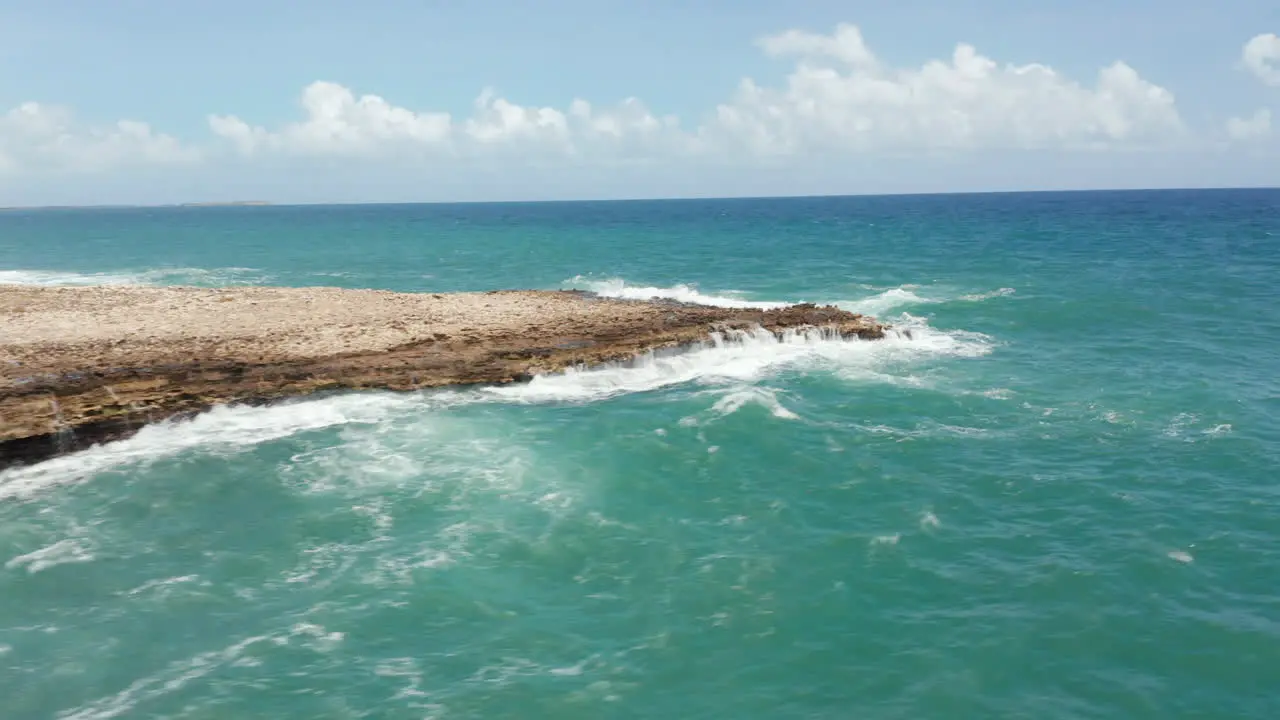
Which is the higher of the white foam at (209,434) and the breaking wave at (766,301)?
the breaking wave at (766,301)

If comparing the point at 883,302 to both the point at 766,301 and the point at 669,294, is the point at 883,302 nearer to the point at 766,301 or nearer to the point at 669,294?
the point at 766,301

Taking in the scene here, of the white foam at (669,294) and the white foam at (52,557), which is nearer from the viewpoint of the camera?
the white foam at (52,557)

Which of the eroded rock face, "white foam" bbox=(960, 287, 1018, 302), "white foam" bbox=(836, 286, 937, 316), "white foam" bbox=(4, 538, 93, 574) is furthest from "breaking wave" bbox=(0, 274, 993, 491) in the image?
"white foam" bbox=(960, 287, 1018, 302)

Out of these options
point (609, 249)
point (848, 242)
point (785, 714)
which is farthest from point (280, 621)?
point (848, 242)

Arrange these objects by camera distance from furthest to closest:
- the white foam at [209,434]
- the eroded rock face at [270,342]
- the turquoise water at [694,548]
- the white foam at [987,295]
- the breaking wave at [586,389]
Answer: the white foam at [987,295]
the eroded rock face at [270,342]
the breaking wave at [586,389]
the white foam at [209,434]
the turquoise water at [694,548]

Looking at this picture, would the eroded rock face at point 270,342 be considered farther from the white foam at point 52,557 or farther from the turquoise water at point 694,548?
the white foam at point 52,557

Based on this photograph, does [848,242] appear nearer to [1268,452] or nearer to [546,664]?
[1268,452]

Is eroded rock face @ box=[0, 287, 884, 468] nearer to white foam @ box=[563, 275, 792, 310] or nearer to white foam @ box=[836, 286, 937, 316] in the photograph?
white foam @ box=[563, 275, 792, 310]

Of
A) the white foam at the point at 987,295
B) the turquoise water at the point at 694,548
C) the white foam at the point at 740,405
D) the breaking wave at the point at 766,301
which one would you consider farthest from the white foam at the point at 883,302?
the white foam at the point at 740,405
